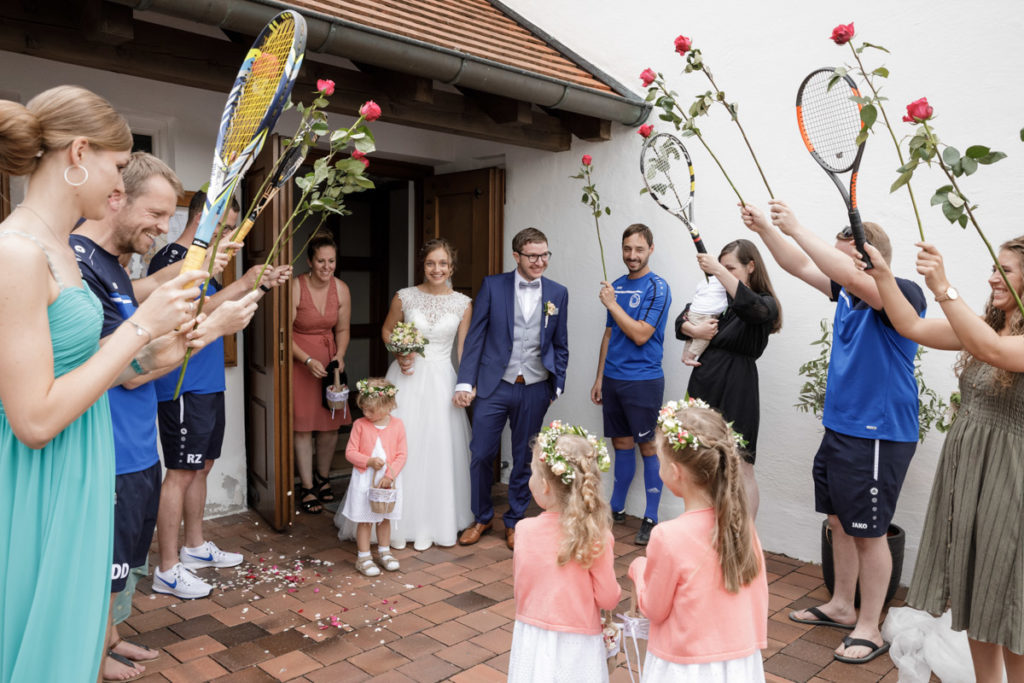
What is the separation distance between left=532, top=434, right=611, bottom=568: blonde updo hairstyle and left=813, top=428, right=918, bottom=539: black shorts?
157cm

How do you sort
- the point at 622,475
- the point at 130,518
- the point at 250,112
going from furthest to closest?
1. the point at 622,475
2. the point at 130,518
3. the point at 250,112

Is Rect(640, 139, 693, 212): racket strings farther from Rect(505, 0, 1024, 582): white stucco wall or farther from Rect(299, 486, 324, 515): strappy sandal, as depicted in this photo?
Rect(299, 486, 324, 515): strappy sandal

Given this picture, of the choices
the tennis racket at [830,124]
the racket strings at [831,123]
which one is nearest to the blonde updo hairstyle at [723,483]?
the tennis racket at [830,124]

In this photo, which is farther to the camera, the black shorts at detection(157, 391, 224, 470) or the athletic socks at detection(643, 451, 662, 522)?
the athletic socks at detection(643, 451, 662, 522)

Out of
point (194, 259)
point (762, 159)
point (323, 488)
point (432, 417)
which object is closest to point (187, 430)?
point (432, 417)

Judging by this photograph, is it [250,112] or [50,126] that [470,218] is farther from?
[50,126]

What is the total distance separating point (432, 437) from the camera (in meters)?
5.05

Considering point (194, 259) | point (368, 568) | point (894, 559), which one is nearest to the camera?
point (194, 259)

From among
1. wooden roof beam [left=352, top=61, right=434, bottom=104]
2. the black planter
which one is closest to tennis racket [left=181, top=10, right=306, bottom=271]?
wooden roof beam [left=352, top=61, right=434, bottom=104]

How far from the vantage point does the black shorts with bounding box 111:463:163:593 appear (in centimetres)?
263

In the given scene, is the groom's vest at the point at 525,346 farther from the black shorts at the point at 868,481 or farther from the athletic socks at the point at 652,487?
the black shorts at the point at 868,481

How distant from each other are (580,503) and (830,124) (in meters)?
2.11

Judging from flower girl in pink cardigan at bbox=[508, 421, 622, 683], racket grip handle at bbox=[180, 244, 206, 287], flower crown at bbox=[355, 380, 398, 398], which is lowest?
flower girl in pink cardigan at bbox=[508, 421, 622, 683]

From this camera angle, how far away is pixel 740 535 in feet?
7.09
